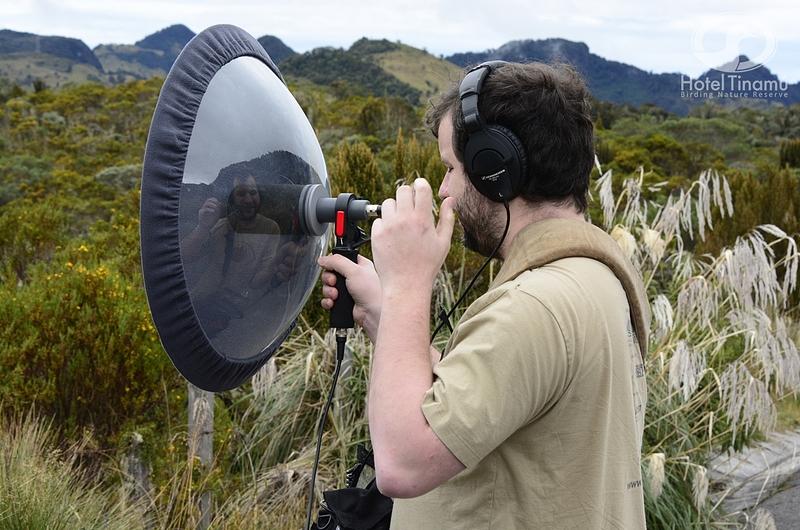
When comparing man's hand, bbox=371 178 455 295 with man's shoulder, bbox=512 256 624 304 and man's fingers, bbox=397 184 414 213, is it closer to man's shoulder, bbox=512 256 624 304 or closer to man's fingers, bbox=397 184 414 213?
man's fingers, bbox=397 184 414 213

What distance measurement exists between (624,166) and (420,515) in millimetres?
19866

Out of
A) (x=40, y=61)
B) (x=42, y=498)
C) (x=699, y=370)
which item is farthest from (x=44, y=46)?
(x=699, y=370)

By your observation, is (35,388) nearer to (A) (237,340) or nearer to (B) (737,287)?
(A) (237,340)

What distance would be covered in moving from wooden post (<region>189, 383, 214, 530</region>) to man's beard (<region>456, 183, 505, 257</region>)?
188 cm

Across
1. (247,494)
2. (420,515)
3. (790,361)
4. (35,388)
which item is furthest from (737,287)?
(35,388)

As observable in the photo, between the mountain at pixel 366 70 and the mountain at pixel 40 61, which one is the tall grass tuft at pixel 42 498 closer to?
the mountain at pixel 366 70

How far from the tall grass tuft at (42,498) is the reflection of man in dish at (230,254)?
4.89 feet

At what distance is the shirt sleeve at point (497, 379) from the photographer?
3.75 ft

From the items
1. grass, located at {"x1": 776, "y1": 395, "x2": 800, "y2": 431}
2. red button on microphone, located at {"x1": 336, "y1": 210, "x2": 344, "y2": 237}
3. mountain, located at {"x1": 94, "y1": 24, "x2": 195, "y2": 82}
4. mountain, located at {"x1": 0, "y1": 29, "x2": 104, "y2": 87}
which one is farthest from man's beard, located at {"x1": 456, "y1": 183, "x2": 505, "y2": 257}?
mountain, located at {"x1": 94, "y1": 24, "x2": 195, "y2": 82}

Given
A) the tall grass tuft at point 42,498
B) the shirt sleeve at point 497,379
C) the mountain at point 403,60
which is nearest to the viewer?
the shirt sleeve at point 497,379

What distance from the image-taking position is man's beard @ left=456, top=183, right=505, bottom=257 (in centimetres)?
150

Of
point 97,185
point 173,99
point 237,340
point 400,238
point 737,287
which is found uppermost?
point 173,99

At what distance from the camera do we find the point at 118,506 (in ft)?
9.21

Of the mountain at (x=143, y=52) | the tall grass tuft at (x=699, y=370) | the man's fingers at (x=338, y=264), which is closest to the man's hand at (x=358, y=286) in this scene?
the man's fingers at (x=338, y=264)
